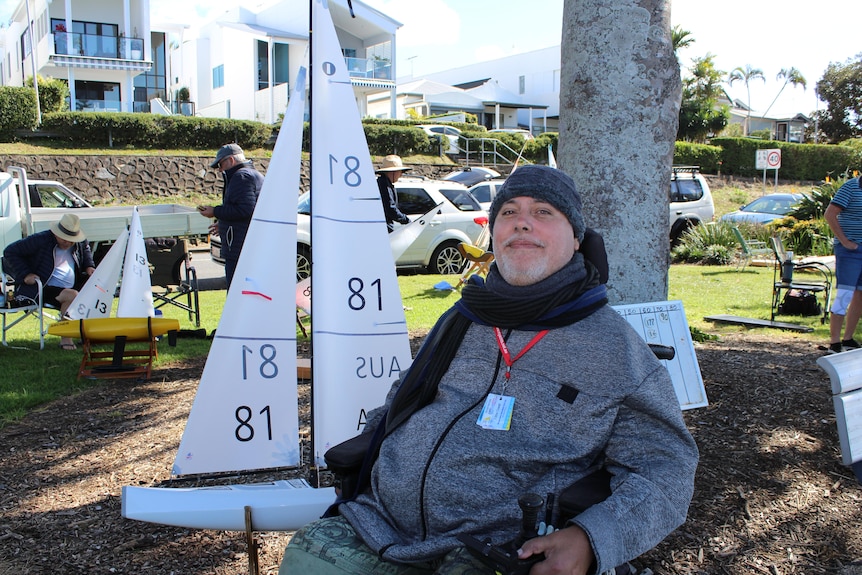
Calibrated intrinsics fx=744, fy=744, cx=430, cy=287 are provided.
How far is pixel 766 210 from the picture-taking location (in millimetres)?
18609

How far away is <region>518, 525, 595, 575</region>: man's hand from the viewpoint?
72.7 inches

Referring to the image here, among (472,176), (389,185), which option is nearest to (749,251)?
(389,185)

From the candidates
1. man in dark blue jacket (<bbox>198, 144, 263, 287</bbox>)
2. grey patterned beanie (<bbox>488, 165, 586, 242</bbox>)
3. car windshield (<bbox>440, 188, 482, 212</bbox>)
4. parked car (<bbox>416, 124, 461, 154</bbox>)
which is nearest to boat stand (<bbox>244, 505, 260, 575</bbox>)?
grey patterned beanie (<bbox>488, 165, 586, 242</bbox>)

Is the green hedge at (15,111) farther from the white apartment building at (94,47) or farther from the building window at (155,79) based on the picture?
the building window at (155,79)

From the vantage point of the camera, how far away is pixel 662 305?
3855 mm

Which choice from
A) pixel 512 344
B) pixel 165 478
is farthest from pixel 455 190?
pixel 512 344

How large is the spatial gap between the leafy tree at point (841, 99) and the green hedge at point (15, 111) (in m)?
54.8

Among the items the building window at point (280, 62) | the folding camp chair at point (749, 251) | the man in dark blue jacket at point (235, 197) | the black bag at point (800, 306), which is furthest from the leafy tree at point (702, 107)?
the man in dark blue jacket at point (235, 197)

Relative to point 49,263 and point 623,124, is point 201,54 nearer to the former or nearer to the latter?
point 49,263

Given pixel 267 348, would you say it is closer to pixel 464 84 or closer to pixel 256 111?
pixel 256 111

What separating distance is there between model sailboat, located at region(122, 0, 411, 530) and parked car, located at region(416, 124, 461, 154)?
87.1 feet

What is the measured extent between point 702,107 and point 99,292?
41.9 metres

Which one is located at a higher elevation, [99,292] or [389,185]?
[389,185]

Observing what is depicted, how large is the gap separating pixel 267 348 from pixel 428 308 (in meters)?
5.89
